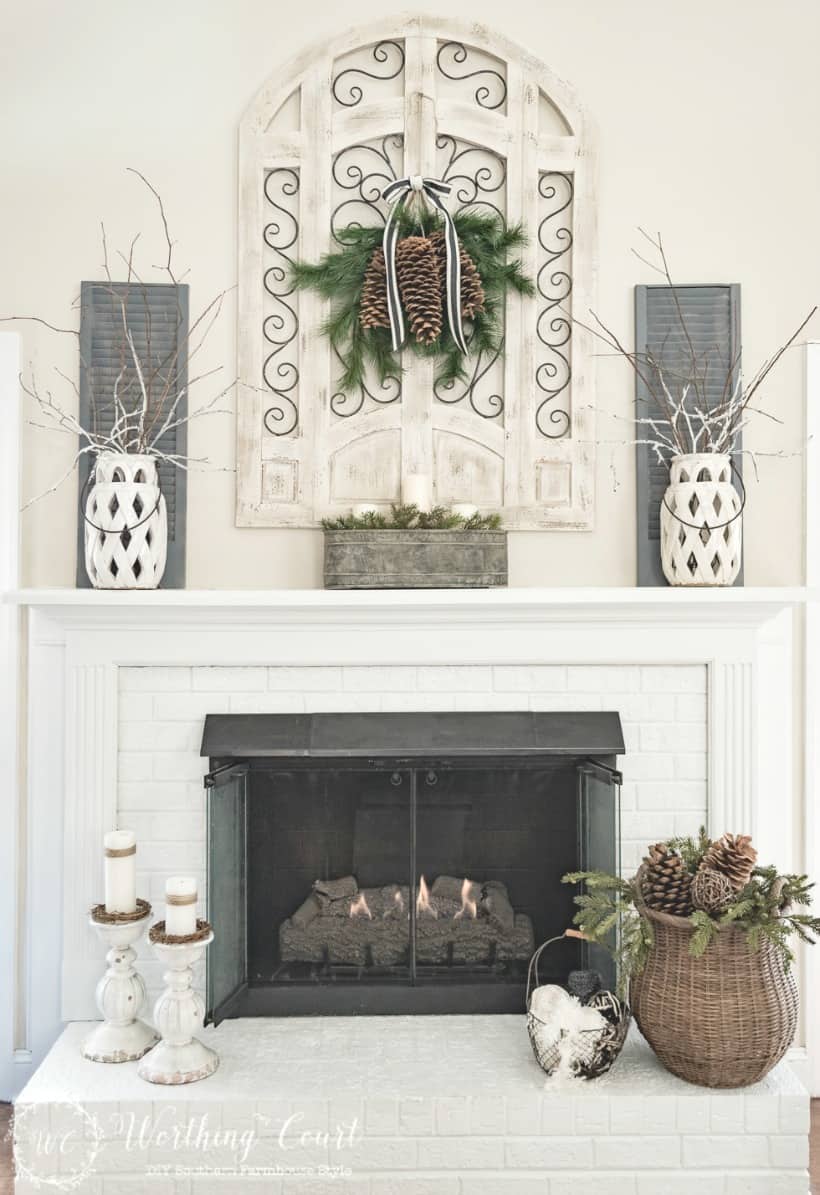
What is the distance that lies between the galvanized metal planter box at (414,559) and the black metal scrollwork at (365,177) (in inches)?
34.1

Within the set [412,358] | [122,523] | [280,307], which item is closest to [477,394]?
[412,358]

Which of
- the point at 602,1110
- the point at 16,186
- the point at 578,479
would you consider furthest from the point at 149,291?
the point at 602,1110

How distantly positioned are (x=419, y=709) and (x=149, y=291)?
50.6 inches

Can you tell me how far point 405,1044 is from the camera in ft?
7.52

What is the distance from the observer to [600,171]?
8.43 ft

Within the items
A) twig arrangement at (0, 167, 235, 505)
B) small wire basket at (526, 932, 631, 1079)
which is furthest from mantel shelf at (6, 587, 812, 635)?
small wire basket at (526, 932, 631, 1079)

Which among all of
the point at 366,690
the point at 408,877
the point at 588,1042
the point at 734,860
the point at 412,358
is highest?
the point at 412,358

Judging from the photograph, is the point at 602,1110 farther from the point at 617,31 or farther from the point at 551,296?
the point at 617,31

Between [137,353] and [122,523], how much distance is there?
20.1 inches

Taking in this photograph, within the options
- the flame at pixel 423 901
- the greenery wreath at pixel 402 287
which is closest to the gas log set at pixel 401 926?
the flame at pixel 423 901

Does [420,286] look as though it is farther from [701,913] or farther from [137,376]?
[701,913]

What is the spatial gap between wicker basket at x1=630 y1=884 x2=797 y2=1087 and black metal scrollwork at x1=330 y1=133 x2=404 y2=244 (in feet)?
6.12

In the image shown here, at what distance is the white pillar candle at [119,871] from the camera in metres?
2.26

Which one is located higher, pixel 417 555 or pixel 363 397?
pixel 363 397
